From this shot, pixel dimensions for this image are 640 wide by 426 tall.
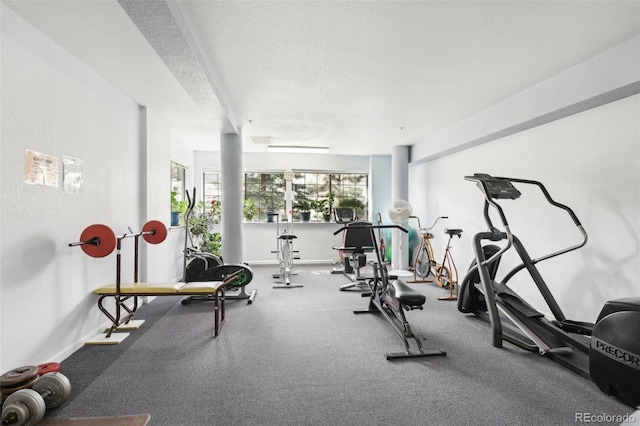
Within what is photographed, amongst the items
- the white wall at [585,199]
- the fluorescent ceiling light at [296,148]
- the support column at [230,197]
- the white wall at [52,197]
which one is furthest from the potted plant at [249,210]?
the white wall at [585,199]

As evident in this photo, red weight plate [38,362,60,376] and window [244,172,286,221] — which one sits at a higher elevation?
window [244,172,286,221]

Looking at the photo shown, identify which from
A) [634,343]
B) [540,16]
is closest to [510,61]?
[540,16]

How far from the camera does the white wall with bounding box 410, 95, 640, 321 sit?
301 centimetres

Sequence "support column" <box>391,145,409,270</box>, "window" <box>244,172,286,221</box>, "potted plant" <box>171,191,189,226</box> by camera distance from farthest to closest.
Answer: "window" <box>244,172,286,221</box> < "support column" <box>391,145,409,270</box> < "potted plant" <box>171,191,189,226</box>

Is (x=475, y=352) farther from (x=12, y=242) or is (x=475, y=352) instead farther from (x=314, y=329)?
(x=12, y=242)

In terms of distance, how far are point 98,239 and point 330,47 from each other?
2765mm

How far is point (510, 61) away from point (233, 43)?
8.56ft

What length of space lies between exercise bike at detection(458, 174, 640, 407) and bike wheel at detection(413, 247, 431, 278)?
78.3 inches

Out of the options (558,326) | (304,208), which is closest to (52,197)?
(558,326)

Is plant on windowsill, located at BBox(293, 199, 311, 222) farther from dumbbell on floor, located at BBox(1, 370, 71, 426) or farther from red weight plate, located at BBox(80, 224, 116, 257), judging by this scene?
dumbbell on floor, located at BBox(1, 370, 71, 426)

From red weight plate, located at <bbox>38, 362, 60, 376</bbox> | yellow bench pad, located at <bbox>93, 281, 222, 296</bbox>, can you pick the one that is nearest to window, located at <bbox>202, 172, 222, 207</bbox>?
yellow bench pad, located at <bbox>93, 281, 222, 296</bbox>

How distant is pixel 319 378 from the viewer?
258 cm

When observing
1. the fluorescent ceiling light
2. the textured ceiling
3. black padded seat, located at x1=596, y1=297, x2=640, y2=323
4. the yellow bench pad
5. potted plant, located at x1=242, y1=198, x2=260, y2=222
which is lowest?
the yellow bench pad

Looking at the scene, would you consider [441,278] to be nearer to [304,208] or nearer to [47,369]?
[304,208]
